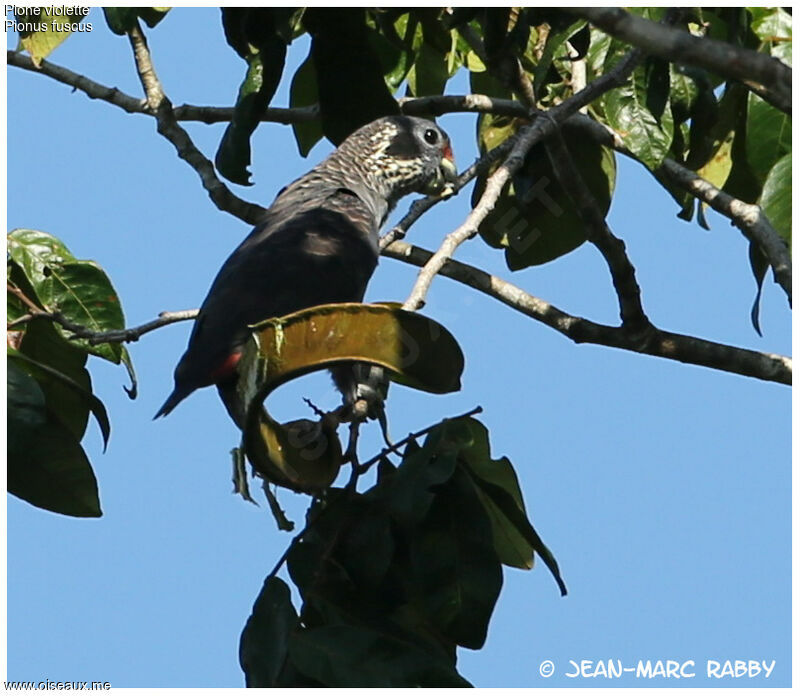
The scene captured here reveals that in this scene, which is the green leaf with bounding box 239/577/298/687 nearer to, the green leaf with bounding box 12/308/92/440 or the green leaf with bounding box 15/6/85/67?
the green leaf with bounding box 12/308/92/440

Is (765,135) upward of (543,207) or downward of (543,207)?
downward

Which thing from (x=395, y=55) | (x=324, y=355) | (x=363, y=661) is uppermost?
(x=395, y=55)

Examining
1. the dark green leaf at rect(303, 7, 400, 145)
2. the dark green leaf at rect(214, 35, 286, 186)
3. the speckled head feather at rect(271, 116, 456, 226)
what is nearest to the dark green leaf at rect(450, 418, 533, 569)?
the dark green leaf at rect(303, 7, 400, 145)

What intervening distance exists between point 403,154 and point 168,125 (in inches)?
50.3

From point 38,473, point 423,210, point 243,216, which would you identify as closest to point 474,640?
point 38,473

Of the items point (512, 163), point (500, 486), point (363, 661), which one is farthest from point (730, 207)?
point (363, 661)

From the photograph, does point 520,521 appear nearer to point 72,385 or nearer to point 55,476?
point 55,476

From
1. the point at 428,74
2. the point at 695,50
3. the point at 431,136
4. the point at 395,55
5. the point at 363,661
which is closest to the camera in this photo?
the point at 695,50

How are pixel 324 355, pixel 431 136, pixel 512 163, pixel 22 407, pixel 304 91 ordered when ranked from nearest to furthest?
pixel 324 355 → pixel 22 407 → pixel 512 163 → pixel 304 91 → pixel 431 136

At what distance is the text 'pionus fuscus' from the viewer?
3.95 m

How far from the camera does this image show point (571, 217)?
4.47m

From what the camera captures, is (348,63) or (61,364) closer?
(61,364)

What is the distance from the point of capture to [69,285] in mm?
3869

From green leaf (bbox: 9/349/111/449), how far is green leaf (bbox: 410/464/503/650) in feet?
3.38
